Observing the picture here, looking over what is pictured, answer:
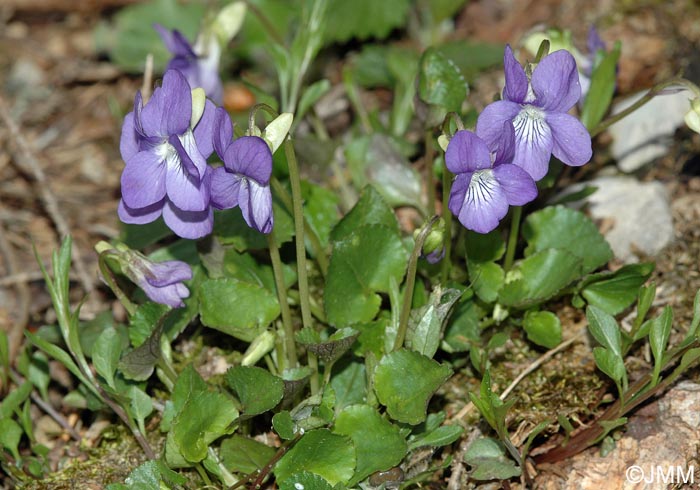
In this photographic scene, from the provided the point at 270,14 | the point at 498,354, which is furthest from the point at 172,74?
the point at 270,14

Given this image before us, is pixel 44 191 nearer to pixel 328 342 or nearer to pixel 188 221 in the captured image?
pixel 188 221

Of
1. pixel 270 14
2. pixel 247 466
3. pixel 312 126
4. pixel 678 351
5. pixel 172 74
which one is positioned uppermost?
pixel 172 74

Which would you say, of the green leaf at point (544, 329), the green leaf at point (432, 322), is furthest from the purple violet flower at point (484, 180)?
the green leaf at point (544, 329)

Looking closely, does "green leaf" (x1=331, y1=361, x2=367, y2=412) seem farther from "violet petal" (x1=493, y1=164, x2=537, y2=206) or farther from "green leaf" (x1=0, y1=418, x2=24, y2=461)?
"green leaf" (x1=0, y1=418, x2=24, y2=461)

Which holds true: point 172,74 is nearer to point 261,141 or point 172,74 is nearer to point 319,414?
point 261,141

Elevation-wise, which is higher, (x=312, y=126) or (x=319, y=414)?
(x=312, y=126)

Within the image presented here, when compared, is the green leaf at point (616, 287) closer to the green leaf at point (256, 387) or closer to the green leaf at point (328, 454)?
the green leaf at point (328, 454)

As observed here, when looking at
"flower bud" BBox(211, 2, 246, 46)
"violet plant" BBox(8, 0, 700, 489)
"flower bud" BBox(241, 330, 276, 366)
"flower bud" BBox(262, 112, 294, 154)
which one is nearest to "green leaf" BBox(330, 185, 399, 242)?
"violet plant" BBox(8, 0, 700, 489)

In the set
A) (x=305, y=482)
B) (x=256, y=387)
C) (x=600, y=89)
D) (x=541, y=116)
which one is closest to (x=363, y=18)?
(x=600, y=89)
